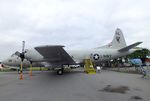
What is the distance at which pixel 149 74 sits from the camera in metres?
14.2

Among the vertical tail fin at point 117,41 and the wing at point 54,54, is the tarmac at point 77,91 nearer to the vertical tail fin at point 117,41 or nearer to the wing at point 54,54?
the wing at point 54,54

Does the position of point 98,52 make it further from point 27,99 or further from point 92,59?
point 27,99

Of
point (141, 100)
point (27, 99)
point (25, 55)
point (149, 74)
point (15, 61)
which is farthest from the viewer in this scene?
point (15, 61)

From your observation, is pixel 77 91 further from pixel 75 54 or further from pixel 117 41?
pixel 117 41

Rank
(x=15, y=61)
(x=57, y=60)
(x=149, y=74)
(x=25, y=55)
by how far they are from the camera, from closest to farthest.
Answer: (x=149, y=74) → (x=57, y=60) → (x=25, y=55) → (x=15, y=61)

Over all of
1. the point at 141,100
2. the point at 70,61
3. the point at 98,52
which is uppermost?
the point at 98,52

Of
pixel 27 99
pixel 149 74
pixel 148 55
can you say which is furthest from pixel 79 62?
pixel 148 55

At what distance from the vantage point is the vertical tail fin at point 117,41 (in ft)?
79.7

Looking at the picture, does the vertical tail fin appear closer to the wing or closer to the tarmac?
the wing

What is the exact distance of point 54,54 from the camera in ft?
52.2

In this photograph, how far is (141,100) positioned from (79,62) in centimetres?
1670

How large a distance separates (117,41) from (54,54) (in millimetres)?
12220

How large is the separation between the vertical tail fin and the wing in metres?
8.73

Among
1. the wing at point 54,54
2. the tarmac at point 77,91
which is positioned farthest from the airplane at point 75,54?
the tarmac at point 77,91
